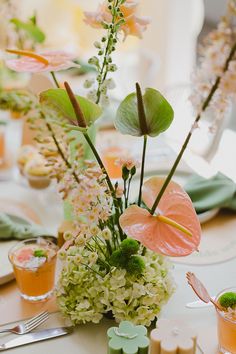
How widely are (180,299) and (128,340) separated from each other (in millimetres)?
263

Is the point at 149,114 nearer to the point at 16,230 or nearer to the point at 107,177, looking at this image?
the point at 107,177

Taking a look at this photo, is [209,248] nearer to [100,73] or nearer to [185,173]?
[185,173]

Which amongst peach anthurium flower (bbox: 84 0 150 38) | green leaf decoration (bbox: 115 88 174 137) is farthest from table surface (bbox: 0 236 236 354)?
peach anthurium flower (bbox: 84 0 150 38)

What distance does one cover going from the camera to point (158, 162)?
178 centimetres

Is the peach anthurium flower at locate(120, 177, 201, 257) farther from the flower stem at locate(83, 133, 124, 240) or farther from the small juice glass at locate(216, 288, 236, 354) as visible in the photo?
the small juice glass at locate(216, 288, 236, 354)

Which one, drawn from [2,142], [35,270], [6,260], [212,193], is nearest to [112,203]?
[35,270]

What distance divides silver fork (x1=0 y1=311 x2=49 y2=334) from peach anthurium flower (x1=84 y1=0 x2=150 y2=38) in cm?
56

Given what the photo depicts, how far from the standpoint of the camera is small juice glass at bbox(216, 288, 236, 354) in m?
1.04

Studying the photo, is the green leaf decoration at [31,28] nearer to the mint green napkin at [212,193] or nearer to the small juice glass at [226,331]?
the mint green napkin at [212,193]

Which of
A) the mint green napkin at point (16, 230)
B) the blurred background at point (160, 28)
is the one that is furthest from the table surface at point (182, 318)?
the blurred background at point (160, 28)

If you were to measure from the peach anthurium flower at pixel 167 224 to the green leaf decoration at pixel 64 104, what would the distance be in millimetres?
178

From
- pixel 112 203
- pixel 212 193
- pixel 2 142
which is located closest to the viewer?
pixel 112 203

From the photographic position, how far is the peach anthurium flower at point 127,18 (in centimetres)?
104

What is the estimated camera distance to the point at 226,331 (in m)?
1.06
